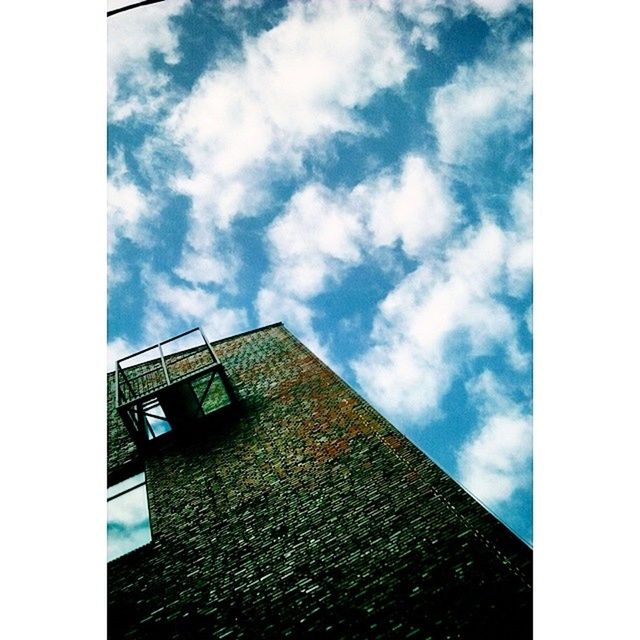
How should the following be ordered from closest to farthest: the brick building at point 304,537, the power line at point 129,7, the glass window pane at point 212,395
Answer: the power line at point 129,7
the brick building at point 304,537
the glass window pane at point 212,395

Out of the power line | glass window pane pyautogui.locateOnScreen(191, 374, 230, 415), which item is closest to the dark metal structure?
glass window pane pyautogui.locateOnScreen(191, 374, 230, 415)

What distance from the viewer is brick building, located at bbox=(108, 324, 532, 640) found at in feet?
16.3

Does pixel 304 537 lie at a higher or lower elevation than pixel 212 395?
lower

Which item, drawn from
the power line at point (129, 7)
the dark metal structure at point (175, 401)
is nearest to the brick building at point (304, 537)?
the dark metal structure at point (175, 401)

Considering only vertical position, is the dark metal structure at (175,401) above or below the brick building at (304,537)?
above

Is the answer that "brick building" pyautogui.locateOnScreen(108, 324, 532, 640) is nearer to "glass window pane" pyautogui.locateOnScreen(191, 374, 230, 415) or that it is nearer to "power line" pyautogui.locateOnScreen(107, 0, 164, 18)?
"glass window pane" pyautogui.locateOnScreen(191, 374, 230, 415)

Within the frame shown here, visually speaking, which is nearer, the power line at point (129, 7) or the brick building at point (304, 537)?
the power line at point (129, 7)

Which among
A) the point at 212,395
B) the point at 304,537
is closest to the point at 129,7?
the point at 304,537

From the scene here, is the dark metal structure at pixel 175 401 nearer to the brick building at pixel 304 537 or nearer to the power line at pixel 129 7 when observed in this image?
the brick building at pixel 304 537

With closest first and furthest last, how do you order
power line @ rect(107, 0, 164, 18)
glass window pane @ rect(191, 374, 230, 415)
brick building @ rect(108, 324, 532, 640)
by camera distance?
power line @ rect(107, 0, 164, 18) → brick building @ rect(108, 324, 532, 640) → glass window pane @ rect(191, 374, 230, 415)

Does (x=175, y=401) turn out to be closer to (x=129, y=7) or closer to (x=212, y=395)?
(x=212, y=395)

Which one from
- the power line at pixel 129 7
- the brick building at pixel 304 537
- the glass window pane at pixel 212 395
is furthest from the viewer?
the glass window pane at pixel 212 395

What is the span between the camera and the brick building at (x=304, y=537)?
16.3 ft

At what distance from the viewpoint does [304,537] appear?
19.9 ft
